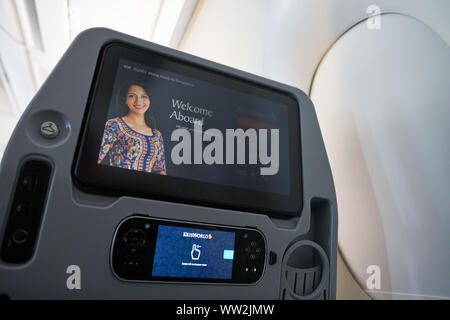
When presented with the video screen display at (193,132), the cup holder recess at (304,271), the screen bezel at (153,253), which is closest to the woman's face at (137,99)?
the video screen display at (193,132)

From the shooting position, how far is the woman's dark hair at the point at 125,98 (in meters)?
0.55

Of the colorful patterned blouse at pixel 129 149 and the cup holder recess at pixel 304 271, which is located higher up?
the colorful patterned blouse at pixel 129 149

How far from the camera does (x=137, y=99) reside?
0.56 meters

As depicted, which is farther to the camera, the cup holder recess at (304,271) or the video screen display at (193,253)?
the cup holder recess at (304,271)

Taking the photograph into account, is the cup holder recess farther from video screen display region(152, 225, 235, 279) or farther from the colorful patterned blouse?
the colorful patterned blouse

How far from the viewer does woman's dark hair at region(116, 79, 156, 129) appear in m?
0.55

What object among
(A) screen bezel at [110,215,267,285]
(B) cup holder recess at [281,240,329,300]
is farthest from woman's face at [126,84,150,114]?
(B) cup holder recess at [281,240,329,300]

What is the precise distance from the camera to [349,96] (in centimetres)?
93

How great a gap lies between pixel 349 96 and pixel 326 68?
128 mm

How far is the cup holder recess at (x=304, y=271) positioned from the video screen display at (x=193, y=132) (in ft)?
0.47

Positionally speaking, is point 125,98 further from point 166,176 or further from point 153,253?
point 153,253

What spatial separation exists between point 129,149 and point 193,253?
222 mm

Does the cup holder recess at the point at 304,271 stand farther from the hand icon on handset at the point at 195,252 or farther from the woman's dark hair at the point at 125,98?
the woman's dark hair at the point at 125,98

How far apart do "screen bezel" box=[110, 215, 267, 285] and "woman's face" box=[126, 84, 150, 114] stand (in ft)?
0.66
